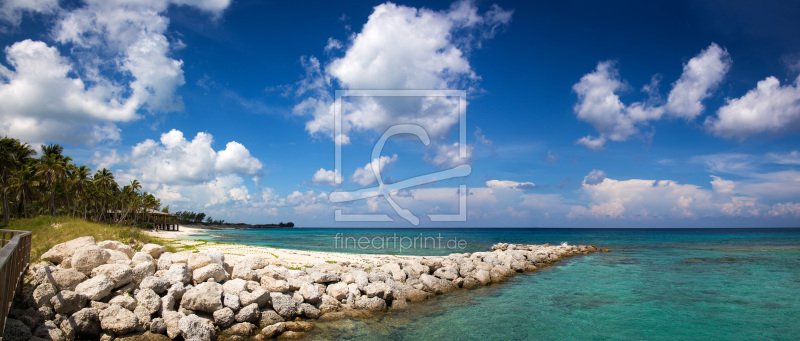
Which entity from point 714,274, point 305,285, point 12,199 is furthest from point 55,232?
point 12,199

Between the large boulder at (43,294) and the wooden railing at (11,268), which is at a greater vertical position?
the wooden railing at (11,268)

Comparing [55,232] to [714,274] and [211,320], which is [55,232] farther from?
[714,274]

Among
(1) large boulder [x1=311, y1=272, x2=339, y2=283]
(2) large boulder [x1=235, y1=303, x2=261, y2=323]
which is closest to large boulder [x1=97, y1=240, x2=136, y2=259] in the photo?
(2) large boulder [x1=235, y1=303, x2=261, y2=323]

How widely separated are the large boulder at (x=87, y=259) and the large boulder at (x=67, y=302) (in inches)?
44.7

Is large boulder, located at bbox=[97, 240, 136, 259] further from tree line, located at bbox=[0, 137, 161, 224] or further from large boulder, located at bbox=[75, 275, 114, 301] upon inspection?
tree line, located at bbox=[0, 137, 161, 224]

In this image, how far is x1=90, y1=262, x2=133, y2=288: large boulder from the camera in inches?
433

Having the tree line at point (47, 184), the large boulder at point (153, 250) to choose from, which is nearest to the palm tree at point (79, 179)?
the tree line at point (47, 184)

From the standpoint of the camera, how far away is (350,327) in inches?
485

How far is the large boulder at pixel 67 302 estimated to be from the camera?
32.3 ft

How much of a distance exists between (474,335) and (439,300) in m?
4.63

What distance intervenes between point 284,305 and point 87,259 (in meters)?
5.55

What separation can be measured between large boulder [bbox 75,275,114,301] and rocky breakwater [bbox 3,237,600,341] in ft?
0.07

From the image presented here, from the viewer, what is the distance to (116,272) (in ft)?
36.3

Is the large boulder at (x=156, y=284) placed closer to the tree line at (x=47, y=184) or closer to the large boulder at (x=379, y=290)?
the large boulder at (x=379, y=290)
